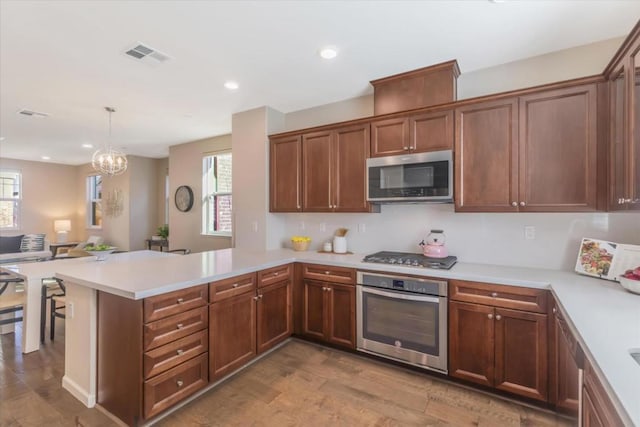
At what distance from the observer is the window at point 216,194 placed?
5445 millimetres

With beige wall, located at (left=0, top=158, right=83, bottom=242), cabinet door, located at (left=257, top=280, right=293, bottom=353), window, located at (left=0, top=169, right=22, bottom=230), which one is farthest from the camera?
beige wall, located at (left=0, top=158, right=83, bottom=242)

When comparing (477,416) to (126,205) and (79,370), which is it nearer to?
(79,370)

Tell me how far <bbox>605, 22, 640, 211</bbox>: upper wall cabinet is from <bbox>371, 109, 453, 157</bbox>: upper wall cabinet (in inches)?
40.3

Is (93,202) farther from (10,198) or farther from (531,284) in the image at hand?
(531,284)

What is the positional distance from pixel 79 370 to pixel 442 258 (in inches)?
120

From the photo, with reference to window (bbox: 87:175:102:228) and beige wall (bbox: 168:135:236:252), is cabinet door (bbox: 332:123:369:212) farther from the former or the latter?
window (bbox: 87:175:102:228)

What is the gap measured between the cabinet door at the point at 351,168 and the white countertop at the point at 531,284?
573mm

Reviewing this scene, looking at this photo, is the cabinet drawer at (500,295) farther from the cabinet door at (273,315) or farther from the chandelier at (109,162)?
the chandelier at (109,162)

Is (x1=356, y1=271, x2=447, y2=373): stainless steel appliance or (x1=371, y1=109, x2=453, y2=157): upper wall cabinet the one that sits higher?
(x1=371, y1=109, x2=453, y2=157): upper wall cabinet

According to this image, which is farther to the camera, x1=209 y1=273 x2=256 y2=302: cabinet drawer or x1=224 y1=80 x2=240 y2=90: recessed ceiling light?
x1=224 y1=80 x2=240 y2=90: recessed ceiling light

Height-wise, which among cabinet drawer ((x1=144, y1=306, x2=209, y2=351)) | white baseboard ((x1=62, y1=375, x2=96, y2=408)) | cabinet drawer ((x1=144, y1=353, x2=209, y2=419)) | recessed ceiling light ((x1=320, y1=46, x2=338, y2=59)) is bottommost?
white baseboard ((x1=62, y1=375, x2=96, y2=408))

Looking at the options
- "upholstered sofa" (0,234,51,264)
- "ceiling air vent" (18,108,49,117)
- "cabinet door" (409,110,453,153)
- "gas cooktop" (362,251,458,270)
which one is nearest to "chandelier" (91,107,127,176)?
"ceiling air vent" (18,108,49,117)

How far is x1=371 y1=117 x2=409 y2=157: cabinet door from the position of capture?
286 centimetres

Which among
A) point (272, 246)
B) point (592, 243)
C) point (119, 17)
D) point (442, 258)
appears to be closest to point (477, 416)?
point (442, 258)
